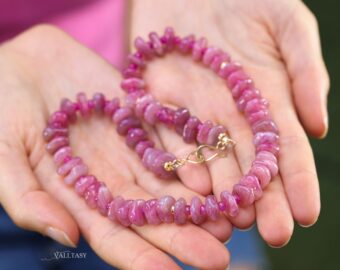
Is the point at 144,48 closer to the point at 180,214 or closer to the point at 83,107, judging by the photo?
the point at 83,107

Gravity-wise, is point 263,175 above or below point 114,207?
above

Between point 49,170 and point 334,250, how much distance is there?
3.72 ft

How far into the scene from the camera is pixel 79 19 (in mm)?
1425

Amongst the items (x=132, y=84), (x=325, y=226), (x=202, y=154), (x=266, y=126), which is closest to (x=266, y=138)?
(x=266, y=126)

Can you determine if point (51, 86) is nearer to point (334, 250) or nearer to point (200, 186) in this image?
point (200, 186)

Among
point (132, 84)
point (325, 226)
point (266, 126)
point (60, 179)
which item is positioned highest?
point (266, 126)

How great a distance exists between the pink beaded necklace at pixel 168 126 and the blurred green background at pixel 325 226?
0.85m

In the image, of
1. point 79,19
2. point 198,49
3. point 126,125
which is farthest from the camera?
point 79,19

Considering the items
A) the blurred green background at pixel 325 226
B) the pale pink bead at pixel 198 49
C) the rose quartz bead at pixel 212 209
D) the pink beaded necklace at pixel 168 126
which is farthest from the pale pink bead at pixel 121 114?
the blurred green background at pixel 325 226

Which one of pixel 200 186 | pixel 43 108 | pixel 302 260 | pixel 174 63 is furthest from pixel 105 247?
pixel 302 260

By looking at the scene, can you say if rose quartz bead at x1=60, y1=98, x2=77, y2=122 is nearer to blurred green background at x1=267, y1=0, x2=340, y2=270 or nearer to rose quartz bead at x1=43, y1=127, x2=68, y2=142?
rose quartz bead at x1=43, y1=127, x2=68, y2=142

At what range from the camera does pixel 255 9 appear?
1230 millimetres

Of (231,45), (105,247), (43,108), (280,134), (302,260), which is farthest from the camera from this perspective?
(302,260)

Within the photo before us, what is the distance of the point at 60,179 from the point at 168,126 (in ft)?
0.83
